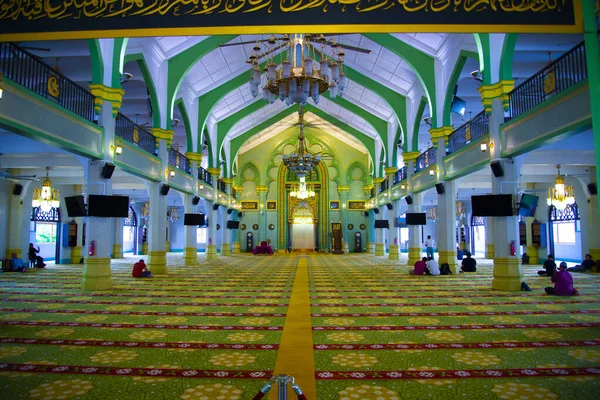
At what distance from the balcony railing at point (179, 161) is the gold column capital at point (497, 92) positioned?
756cm

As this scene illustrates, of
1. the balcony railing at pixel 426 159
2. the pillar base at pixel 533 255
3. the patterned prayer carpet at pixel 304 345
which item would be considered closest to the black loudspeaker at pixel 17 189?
the patterned prayer carpet at pixel 304 345

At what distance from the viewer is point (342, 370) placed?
9.48ft

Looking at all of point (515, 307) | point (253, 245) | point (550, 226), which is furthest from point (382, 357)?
point (253, 245)

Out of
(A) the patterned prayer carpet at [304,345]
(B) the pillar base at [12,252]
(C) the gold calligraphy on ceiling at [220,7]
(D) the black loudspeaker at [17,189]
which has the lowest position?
(A) the patterned prayer carpet at [304,345]

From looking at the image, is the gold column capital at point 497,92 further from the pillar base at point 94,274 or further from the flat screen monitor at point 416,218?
the pillar base at point 94,274

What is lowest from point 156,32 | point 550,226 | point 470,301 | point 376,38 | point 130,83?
point 470,301

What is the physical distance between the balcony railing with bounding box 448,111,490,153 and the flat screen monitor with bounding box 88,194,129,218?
259 inches

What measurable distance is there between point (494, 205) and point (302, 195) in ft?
35.5

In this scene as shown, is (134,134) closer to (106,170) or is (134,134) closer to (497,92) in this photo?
(106,170)

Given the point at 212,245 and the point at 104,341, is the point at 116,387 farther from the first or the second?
the point at 212,245

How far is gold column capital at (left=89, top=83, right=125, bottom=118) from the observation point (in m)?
7.05

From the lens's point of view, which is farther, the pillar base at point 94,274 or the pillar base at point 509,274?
the pillar base at point 94,274

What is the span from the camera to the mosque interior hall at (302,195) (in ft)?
9.49

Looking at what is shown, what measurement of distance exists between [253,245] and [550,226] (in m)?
13.3
